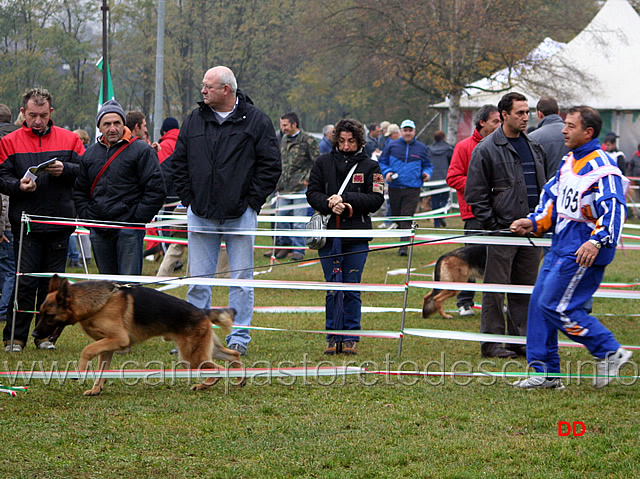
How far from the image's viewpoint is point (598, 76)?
25.3 meters

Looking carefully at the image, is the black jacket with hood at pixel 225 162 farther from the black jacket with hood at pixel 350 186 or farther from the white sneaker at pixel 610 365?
the white sneaker at pixel 610 365

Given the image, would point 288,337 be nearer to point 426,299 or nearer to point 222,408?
point 426,299

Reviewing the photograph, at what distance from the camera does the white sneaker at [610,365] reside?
530 cm

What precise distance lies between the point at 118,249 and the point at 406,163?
24.1 ft

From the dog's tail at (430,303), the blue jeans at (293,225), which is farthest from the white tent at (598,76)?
the dog's tail at (430,303)

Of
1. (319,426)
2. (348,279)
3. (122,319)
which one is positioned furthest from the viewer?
(348,279)

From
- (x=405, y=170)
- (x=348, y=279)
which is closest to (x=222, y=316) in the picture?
(x=348, y=279)

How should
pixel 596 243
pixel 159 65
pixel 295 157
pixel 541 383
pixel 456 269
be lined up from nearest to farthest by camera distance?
pixel 596 243 < pixel 541 383 < pixel 456 269 < pixel 295 157 < pixel 159 65

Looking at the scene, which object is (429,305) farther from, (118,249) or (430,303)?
(118,249)

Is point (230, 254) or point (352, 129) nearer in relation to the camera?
point (230, 254)

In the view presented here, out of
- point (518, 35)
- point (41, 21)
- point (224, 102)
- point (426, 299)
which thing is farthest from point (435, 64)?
point (224, 102)

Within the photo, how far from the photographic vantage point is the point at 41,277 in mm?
6930

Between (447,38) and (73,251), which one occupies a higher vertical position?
(447,38)

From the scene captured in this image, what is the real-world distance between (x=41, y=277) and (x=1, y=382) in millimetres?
1452
